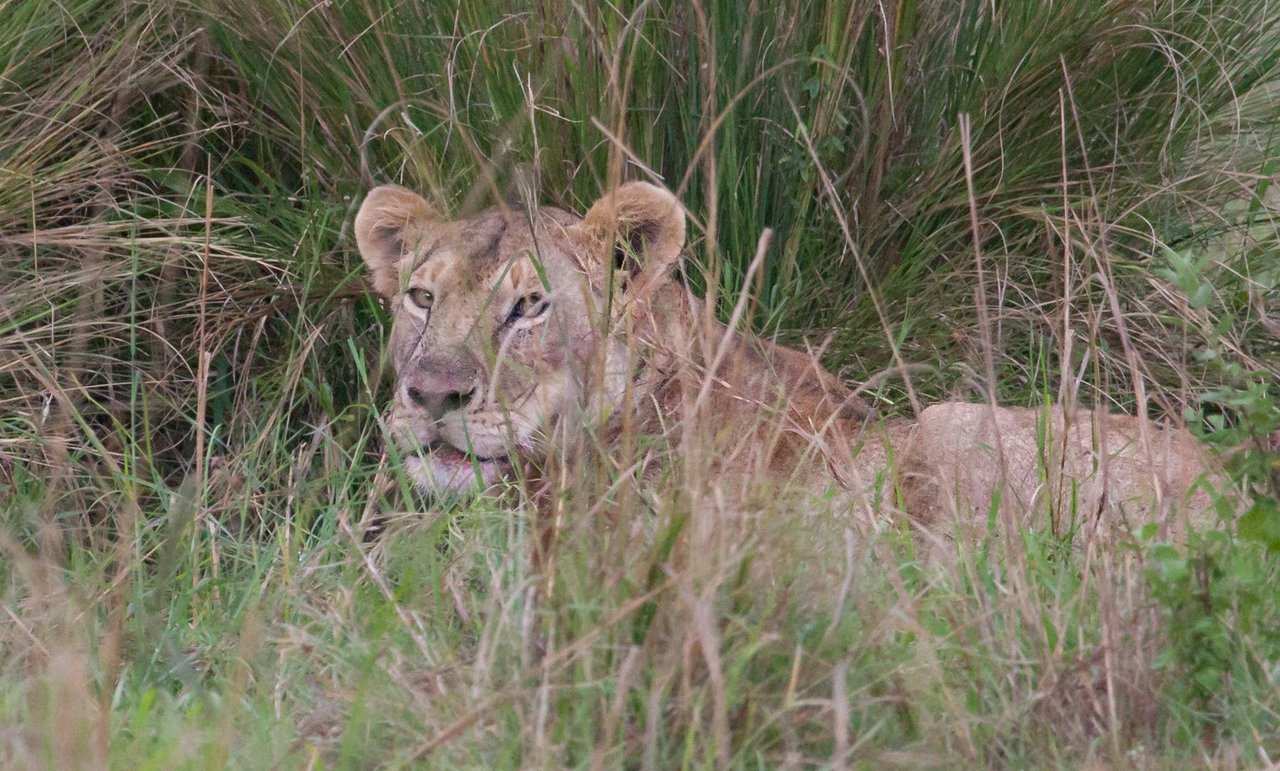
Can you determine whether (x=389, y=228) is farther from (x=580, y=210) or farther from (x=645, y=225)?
(x=645, y=225)

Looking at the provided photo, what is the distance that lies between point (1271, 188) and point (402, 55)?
9.57 ft

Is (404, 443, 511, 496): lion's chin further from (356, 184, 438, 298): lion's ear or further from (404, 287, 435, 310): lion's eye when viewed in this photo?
(356, 184, 438, 298): lion's ear

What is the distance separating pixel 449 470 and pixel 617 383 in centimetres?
45

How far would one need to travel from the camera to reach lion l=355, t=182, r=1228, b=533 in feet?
11.6

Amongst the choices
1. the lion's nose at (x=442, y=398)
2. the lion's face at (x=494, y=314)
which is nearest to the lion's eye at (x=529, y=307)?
the lion's face at (x=494, y=314)

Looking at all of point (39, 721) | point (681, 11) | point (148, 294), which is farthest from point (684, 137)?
point (39, 721)

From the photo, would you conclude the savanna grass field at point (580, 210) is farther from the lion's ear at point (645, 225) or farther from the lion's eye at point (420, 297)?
the lion's eye at point (420, 297)

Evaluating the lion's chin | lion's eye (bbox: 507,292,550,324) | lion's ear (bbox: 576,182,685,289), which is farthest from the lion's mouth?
lion's ear (bbox: 576,182,685,289)

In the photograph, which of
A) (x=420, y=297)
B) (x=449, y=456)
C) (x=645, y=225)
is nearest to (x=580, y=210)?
(x=645, y=225)

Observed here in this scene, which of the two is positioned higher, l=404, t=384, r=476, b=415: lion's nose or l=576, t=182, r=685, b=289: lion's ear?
l=576, t=182, r=685, b=289: lion's ear

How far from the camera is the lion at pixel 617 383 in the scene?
354 cm

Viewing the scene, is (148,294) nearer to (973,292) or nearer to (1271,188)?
(973,292)

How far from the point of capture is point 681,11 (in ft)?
14.0

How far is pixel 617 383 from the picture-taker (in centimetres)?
Result: 369
